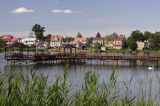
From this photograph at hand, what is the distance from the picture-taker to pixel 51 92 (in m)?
7.35

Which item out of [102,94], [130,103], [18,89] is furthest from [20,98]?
[130,103]

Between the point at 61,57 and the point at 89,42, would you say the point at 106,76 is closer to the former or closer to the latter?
the point at 61,57

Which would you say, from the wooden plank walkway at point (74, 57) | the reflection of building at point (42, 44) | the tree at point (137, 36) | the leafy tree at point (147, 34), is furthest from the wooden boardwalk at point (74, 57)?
the reflection of building at point (42, 44)

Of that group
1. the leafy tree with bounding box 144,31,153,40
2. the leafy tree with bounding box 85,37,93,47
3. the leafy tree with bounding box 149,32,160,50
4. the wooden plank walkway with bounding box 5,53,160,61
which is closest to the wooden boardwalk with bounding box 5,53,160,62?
the wooden plank walkway with bounding box 5,53,160,61

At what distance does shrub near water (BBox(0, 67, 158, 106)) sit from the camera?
7.20 meters

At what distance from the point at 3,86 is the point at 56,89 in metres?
1.04

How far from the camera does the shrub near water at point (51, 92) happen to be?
23.6 ft

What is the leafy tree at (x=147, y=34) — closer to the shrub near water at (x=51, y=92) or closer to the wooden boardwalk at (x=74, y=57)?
the wooden boardwalk at (x=74, y=57)

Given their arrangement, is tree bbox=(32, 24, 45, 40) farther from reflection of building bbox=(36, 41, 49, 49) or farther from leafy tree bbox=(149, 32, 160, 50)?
leafy tree bbox=(149, 32, 160, 50)

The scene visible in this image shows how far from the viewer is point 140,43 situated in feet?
458

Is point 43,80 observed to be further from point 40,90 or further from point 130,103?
point 130,103

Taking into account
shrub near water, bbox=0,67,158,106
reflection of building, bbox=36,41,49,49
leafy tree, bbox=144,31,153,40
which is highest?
leafy tree, bbox=144,31,153,40

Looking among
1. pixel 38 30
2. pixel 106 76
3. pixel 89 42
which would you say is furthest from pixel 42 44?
pixel 106 76

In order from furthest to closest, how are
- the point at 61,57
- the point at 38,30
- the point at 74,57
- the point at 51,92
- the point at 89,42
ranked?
1. the point at 89,42
2. the point at 38,30
3. the point at 61,57
4. the point at 74,57
5. the point at 51,92
